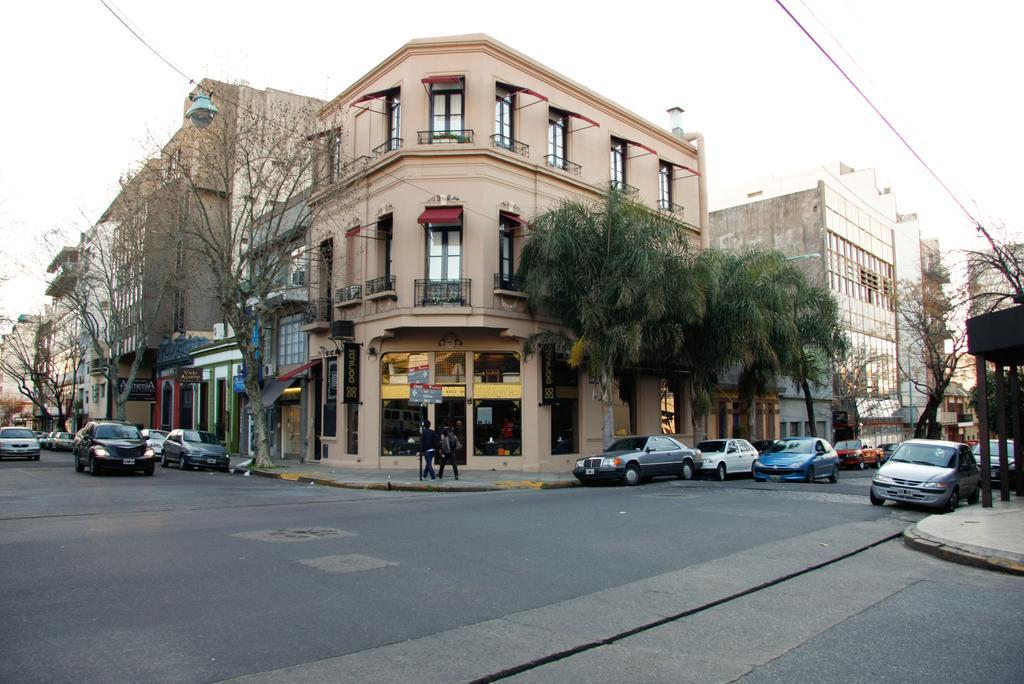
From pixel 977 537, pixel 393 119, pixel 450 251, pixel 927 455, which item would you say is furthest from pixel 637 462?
pixel 393 119

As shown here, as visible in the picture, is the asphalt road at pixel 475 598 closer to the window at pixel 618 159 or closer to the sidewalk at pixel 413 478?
the sidewalk at pixel 413 478

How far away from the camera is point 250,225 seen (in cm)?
2580

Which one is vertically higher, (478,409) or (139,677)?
(478,409)

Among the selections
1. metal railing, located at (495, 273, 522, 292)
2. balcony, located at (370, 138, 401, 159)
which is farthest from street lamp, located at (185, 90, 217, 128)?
metal railing, located at (495, 273, 522, 292)

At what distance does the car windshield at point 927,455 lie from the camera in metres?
16.3

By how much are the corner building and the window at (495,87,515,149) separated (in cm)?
5

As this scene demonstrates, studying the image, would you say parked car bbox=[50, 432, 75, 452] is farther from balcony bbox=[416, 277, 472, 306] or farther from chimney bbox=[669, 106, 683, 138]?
chimney bbox=[669, 106, 683, 138]

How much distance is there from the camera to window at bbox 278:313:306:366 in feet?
104

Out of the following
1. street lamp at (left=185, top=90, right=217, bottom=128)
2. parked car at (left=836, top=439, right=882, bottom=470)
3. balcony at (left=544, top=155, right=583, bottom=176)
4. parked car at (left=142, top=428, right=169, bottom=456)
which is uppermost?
balcony at (left=544, top=155, right=583, bottom=176)

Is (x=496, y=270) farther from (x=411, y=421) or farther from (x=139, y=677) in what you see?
(x=139, y=677)

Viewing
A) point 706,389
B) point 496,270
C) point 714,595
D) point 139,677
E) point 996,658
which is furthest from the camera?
point 706,389

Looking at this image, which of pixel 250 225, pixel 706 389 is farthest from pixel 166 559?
pixel 706 389

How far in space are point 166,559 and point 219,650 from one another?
3831 millimetres

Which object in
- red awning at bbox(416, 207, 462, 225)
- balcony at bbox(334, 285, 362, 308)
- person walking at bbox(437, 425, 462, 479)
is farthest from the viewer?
balcony at bbox(334, 285, 362, 308)
